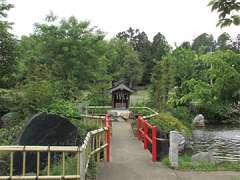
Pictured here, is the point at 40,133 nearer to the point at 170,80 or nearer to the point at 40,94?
the point at 40,94

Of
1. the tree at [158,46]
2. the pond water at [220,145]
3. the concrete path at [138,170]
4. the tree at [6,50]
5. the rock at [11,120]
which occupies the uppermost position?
the tree at [158,46]

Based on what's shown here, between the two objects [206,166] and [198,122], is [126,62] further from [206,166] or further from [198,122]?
[206,166]

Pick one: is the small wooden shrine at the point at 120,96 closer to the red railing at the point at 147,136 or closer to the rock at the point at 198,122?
the red railing at the point at 147,136

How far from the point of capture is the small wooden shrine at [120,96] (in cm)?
2408

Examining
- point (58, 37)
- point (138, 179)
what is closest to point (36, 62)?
point (58, 37)

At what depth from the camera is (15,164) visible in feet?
29.8

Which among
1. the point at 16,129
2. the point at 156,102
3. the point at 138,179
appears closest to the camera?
the point at 138,179

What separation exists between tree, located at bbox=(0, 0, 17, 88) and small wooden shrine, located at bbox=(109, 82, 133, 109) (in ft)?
23.2

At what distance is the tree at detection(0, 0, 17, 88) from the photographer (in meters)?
23.2

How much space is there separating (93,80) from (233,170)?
72.0 feet

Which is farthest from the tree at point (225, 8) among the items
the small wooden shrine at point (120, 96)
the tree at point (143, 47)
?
the tree at point (143, 47)

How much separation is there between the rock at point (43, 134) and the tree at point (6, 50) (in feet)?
47.8

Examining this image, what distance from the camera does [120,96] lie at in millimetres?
24094

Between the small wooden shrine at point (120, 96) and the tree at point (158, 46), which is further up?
the tree at point (158, 46)
